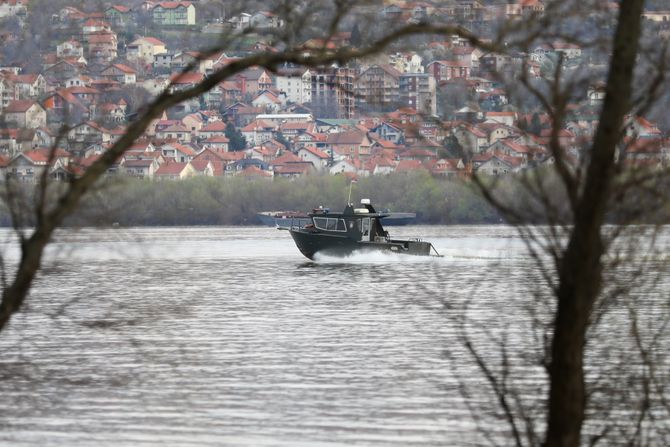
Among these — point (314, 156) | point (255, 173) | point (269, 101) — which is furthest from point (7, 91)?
point (269, 101)

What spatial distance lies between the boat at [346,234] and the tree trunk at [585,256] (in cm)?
4829

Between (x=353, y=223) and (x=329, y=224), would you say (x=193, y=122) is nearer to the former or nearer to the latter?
(x=329, y=224)

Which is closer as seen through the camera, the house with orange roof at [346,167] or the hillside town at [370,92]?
the hillside town at [370,92]

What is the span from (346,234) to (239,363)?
3328 centimetres

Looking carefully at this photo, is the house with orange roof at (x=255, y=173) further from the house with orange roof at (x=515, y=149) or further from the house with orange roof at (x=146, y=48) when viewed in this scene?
the house with orange roof at (x=515, y=149)

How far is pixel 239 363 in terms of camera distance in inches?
914

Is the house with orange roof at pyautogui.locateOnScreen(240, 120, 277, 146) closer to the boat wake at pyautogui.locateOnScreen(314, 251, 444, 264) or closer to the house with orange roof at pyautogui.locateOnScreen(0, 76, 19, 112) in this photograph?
the boat wake at pyautogui.locateOnScreen(314, 251, 444, 264)

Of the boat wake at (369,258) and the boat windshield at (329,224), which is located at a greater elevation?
the boat windshield at (329,224)

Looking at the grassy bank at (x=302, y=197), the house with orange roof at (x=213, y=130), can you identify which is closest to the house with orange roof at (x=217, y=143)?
the house with orange roof at (x=213, y=130)

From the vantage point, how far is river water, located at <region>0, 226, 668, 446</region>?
13141mm

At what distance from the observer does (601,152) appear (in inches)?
255

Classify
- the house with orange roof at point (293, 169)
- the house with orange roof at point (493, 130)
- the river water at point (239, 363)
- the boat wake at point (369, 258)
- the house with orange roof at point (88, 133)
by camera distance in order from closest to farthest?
the house with orange roof at point (88, 133) < the house with orange roof at point (493, 130) < the river water at point (239, 363) < the boat wake at point (369, 258) < the house with orange roof at point (293, 169)

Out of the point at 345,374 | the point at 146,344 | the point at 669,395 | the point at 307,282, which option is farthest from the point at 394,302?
the point at 669,395

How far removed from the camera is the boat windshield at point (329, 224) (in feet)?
184
